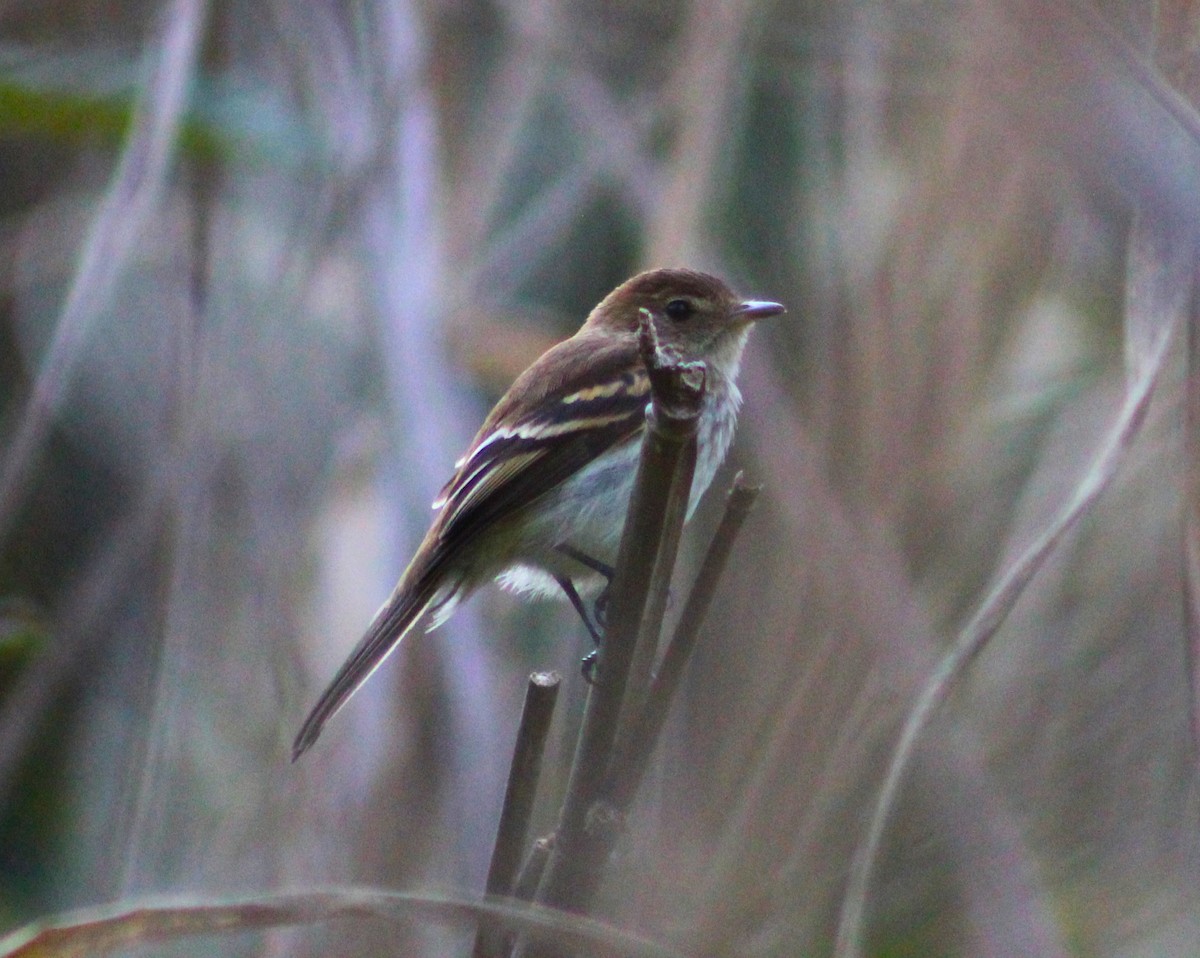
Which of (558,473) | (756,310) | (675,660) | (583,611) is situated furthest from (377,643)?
(675,660)

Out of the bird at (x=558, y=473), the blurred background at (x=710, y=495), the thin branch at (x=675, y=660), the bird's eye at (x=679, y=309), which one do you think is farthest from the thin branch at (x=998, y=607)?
the bird's eye at (x=679, y=309)

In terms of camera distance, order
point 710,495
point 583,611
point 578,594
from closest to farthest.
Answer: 1. point 583,611
2. point 578,594
3. point 710,495

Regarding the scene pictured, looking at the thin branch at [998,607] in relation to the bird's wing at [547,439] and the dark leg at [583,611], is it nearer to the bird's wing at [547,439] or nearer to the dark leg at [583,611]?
the dark leg at [583,611]

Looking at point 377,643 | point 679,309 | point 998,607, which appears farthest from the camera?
point 679,309

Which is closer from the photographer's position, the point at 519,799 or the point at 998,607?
the point at 519,799

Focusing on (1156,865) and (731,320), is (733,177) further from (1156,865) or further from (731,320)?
(1156,865)

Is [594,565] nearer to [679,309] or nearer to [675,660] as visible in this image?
[679,309]

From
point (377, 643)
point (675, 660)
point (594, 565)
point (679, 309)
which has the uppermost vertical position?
point (679, 309)
